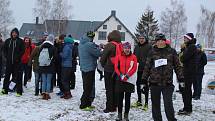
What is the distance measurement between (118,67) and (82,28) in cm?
6585

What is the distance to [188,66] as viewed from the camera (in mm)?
9500

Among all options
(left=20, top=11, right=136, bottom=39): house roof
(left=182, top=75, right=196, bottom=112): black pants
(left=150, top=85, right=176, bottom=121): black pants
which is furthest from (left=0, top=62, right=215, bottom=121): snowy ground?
(left=20, top=11, right=136, bottom=39): house roof

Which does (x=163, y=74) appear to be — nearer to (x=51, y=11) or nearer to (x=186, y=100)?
(x=186, y=100)

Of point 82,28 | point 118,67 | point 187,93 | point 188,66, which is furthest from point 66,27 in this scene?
point 118,67

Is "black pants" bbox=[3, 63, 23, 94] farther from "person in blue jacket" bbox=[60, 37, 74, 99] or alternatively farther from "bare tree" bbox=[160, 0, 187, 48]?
"bare tree" bbox=[160, 0, 187, 48]

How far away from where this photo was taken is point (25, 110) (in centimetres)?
886

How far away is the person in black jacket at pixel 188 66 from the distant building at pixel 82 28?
47.0 metres

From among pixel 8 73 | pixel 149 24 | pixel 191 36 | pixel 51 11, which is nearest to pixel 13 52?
pixel 8 73

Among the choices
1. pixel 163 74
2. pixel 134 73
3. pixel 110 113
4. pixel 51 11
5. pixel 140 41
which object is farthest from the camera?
pixel 51 11

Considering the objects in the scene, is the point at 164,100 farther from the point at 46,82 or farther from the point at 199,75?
the point at 199,75

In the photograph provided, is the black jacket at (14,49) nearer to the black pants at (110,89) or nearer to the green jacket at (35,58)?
the green jacket at (35,58)

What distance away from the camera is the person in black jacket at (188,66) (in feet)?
30.5

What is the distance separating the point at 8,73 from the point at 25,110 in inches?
91.1

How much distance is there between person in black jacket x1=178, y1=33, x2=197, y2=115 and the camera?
30.5 feet
